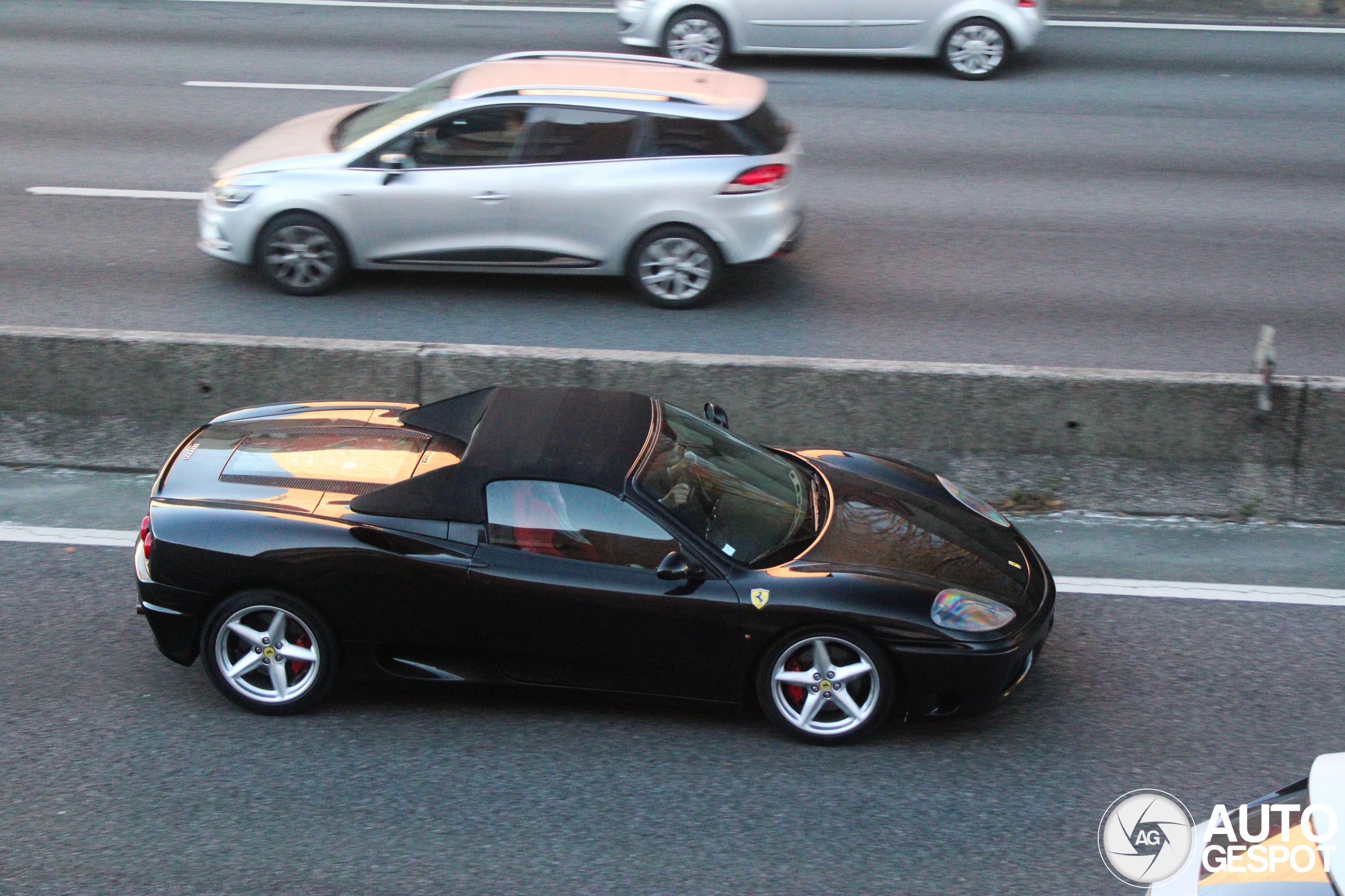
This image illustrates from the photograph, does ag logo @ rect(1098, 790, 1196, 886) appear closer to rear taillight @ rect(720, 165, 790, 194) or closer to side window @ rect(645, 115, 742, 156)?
rear taillight @ rect(720, 165, 790, 194)

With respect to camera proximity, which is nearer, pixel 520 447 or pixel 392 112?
pixel 520 447

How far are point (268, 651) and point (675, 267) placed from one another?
16.1 feet

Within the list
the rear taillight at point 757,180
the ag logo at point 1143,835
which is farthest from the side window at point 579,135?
the ag logo at point 1143,835

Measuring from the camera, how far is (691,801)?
4875mm

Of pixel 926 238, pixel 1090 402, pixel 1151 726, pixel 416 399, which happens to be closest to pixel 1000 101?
pixel 926 238

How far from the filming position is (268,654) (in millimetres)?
5367

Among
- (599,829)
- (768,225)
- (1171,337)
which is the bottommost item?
(599,829)

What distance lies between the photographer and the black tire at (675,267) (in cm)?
931

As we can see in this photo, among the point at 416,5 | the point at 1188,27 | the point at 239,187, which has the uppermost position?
the point at 1188,27

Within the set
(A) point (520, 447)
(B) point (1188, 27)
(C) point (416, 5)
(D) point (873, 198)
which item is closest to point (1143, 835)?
(A) point (520, 447)

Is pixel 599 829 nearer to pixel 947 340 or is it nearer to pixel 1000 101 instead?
pixel 947 340

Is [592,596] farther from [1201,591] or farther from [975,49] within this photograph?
[975,49]

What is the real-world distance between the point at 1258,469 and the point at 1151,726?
2.66 metres

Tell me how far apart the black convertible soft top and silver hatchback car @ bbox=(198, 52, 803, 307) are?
356cm
